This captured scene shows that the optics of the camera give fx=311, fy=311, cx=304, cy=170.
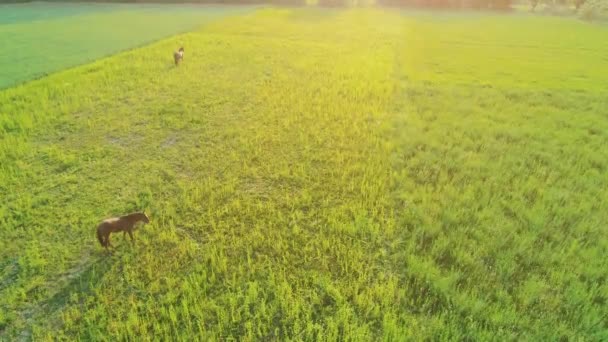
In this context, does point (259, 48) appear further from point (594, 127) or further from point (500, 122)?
point (594, 127)

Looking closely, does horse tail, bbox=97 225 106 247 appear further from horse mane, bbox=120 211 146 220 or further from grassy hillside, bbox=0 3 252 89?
grassy hillside, bbox=0 3 252 89

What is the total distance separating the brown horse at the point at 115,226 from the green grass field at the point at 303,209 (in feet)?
0.69

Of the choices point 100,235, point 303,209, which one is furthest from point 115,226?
point 303,209

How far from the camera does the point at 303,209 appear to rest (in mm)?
4609

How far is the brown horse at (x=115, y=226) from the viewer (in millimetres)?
3609

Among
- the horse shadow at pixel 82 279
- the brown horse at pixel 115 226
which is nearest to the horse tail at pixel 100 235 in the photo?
the brown horse at pixel 115 226

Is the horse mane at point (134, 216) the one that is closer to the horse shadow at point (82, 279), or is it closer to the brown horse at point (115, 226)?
the brown horse at point (115, 226)

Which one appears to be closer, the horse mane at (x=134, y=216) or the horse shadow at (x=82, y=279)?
the horse shadow at (x=82, y=279)

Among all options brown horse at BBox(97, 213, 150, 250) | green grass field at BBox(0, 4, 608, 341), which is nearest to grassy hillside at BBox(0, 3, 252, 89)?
green grass field at BBox(0, 4, 608, 341)

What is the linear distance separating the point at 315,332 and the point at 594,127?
843 cm

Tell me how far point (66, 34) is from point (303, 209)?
21072mm

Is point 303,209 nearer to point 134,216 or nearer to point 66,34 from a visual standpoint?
point 134,216

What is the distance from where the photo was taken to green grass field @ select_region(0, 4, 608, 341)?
308cm

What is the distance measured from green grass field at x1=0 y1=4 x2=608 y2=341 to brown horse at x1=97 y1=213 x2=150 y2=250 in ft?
0.69
